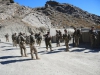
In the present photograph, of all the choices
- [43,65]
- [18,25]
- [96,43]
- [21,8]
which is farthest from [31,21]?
[43,65]

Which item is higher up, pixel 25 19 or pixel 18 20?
pixel 25 19

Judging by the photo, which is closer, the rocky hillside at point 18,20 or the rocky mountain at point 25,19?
the rocky hillside at point 18,20

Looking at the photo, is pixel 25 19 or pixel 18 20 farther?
pixel 25 19

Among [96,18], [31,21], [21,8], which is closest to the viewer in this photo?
[31,21]

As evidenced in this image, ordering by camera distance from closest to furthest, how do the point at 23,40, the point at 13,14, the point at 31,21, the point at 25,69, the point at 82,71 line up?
the point at 82,71 → the point at 25,69 → the point at 23,40 → the point at 31,21 → the point at 13,14

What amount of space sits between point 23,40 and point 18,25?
126 ft

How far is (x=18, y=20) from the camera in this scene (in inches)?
2167

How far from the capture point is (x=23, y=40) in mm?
13781

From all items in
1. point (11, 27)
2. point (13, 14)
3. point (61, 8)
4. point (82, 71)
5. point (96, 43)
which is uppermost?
point (61, 8)

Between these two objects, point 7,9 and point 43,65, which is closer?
point 43,65

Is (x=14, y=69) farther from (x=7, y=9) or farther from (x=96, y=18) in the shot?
(x=96, y=18)

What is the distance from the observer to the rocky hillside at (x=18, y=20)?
50.0m

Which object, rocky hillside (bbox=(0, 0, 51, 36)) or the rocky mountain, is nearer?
rocky hillside (bbox=(0, 0, 51, 36))

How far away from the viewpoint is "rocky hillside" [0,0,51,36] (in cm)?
Result: 5003
